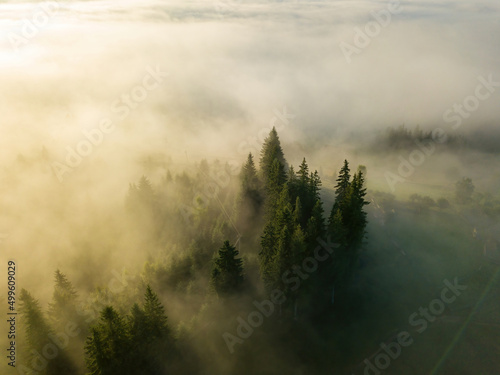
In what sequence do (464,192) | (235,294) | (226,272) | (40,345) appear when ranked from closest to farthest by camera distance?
1. (226,272)
2. (40,345)
3. (235,294)
4. (464,192)

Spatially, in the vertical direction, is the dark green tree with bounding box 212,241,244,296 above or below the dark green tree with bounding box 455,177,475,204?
above

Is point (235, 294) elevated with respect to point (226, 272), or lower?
lower

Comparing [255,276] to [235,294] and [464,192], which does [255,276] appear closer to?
[235,294]

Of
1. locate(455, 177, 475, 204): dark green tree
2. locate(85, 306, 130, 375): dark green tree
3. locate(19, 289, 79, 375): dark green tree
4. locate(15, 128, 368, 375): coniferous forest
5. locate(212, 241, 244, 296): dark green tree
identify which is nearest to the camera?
locate(85, 306, 130, 375): dark green tree

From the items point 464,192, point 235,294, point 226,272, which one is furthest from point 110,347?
point 464,192

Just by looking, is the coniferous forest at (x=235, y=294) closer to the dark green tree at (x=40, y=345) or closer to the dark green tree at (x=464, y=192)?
the dark green tree at (x=40, y=345)

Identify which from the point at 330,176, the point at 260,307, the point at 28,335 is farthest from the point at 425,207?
the point at 28,335

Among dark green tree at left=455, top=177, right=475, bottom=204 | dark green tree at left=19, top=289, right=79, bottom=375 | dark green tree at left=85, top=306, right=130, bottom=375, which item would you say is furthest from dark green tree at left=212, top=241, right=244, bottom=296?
dark green tree at left=455, top=177, right=475, bottom=204

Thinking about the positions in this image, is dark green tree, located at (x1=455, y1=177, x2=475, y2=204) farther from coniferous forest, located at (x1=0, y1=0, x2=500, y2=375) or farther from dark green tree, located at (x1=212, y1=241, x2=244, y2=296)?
dark green tree, located at (x1=212, y1=241, x2=244, y2=296)

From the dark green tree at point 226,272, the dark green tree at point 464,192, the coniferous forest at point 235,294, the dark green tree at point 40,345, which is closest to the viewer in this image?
the coniferous forest at point 235,294

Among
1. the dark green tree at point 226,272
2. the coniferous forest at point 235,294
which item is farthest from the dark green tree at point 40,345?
the dark green tree at point 226,272

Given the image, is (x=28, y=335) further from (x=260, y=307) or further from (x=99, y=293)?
(x=260, y=307)
